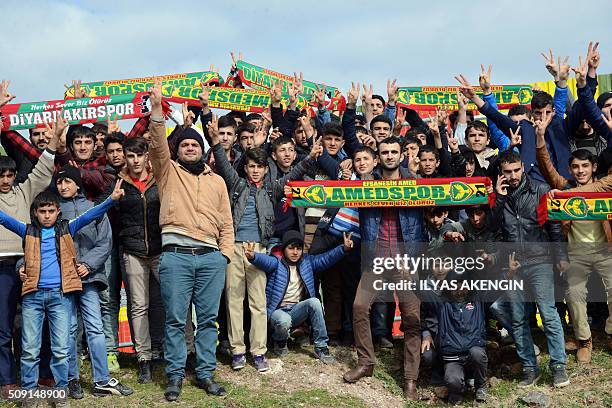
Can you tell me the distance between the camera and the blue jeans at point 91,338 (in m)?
7.48

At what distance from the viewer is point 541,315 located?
8.02 meters

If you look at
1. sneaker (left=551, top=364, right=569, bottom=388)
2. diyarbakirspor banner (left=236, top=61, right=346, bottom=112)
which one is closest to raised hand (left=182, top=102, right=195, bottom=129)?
sneaker (left=551, top=364, right=569, bottom=388)

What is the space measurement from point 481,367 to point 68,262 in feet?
14.8

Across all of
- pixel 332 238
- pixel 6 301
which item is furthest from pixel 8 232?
pixel 332 238

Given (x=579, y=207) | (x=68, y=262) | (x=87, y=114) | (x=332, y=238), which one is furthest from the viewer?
(x=87, y=114)

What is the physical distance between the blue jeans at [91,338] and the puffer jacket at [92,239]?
0.59ft

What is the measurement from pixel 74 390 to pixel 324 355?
284 cm

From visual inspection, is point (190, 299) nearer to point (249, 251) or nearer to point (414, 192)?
point (249, 251)

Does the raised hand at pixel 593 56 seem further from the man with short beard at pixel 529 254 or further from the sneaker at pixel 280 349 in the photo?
the sneaker at pixel 280 349

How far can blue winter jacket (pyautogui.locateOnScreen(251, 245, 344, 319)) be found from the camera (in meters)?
8.47

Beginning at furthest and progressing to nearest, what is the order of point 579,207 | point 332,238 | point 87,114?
point 87,114, point 332,238, point 579,207

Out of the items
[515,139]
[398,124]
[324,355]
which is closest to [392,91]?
[398,124]

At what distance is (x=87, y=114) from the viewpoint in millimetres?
10211

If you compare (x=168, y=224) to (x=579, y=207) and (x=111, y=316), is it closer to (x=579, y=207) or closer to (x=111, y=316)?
(x=111, y=316)
